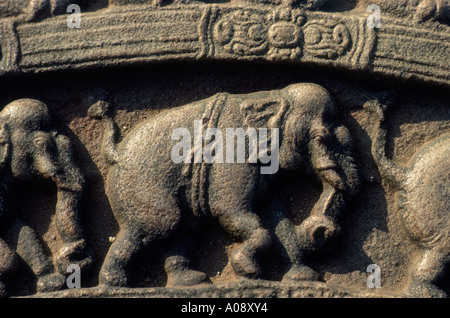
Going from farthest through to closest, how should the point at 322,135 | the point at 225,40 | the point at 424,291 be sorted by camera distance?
the point at 225,40, the point at 322,135, the point at 424,291

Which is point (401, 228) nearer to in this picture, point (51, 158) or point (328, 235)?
point (328, 235)

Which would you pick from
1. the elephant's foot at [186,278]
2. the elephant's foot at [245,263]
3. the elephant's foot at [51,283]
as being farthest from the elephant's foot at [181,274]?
the elephant's foot at [51,283]

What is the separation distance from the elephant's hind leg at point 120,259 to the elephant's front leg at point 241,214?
0.42 metres

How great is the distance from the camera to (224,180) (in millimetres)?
3602

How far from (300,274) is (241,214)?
40cm

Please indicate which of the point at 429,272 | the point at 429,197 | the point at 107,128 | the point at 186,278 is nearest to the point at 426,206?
the point at 429,197

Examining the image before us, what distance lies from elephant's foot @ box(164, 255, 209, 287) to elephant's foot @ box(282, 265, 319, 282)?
397mm

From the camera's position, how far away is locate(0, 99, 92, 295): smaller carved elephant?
142 inches

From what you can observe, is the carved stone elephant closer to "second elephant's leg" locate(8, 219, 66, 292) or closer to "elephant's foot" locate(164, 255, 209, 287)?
"elephant's foot" locate(164, 255, 209, 287)

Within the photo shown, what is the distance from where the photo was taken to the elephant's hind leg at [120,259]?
3.54 metres

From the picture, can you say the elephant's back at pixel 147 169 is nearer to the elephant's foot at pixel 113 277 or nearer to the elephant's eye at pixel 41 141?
the elephant's foot at pixel 113 277

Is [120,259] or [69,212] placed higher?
[69,212]

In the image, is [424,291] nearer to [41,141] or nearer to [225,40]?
[225,40]

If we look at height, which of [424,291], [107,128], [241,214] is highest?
[107,128]
